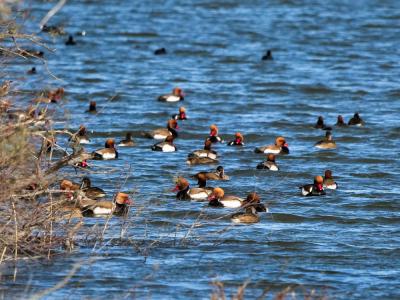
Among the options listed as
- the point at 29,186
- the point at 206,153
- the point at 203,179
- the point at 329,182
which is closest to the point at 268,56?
the point at 206,153

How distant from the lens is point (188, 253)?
16.8 meters

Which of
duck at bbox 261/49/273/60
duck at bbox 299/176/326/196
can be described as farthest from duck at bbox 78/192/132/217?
duck at bbox 261/49/273/60

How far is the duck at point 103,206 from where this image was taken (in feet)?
59.4

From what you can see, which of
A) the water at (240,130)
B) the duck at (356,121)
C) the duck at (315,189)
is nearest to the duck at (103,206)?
the water at (240,130)

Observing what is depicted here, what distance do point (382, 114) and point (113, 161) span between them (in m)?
9.74

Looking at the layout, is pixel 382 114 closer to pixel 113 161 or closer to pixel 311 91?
pixel 311 91

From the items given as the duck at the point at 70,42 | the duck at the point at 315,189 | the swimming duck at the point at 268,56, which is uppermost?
the duck at the point at 315,189

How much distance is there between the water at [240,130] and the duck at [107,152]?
36 centimetres

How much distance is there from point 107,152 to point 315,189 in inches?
207

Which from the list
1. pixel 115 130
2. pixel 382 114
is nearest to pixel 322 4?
pixel 382 114

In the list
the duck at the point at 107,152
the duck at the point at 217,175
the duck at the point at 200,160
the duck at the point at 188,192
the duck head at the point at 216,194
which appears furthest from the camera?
the duck at the point at 200,160

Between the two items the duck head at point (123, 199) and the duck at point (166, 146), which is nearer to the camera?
the duck head at point (123, 199)

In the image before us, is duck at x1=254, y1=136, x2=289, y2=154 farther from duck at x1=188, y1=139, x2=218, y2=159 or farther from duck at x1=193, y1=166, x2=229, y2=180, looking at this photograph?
duck at x1=193, y1=166, x2=229, y2=180

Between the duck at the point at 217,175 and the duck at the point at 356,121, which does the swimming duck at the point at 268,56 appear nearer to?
the duck at the point at 356,121
